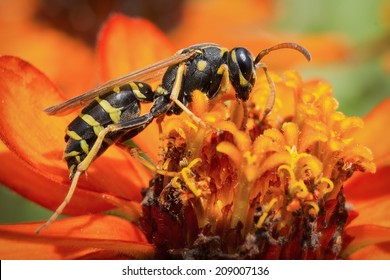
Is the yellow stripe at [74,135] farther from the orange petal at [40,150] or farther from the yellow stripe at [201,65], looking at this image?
the yellow stripe at [201,65]

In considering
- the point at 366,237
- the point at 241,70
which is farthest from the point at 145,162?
the point at 366,237

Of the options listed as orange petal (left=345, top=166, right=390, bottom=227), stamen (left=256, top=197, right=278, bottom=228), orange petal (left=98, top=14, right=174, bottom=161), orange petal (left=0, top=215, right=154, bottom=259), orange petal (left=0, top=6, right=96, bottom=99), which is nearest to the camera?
orange petal (left=0, top=215, right=154, bottom=259)

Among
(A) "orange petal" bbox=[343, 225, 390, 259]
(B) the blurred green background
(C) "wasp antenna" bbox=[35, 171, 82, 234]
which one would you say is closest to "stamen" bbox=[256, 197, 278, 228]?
(A) "orange petal" bbox=[343, 225, 390, 259]

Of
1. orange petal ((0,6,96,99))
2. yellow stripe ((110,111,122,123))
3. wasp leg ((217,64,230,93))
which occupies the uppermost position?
orange petal ((0,6,96,99))

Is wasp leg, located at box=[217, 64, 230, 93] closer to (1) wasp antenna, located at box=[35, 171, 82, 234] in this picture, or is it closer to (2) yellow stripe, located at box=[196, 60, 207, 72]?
(2) yellow stripe, located at box=[196, 60, 207, 72]

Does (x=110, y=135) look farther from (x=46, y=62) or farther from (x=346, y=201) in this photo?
(x=46, y=62)
